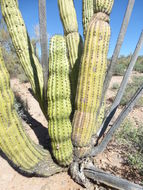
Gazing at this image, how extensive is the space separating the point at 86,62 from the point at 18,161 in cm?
157

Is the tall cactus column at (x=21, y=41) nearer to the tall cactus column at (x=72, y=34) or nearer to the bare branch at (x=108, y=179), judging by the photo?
the tall cactus column at (x=72, y=34)

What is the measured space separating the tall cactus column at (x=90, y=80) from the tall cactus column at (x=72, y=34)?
0.45 m

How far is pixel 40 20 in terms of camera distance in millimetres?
1694

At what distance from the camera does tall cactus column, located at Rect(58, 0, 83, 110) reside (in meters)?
2.54

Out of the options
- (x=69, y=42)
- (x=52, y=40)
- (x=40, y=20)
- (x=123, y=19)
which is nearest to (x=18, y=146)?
(x=52, y=40)

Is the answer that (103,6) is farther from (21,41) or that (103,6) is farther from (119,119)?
(119,119)

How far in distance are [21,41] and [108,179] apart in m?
2.26

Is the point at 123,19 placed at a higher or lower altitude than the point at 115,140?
higher

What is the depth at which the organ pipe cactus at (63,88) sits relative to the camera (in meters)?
1.84

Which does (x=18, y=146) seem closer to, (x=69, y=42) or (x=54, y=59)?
(x=54, y=59)

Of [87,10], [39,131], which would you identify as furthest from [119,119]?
[39,131]

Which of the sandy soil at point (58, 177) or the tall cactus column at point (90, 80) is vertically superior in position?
the tall cactus column at point (90, 80)

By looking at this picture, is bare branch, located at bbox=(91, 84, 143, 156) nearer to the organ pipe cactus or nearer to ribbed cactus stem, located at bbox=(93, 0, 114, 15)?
the organ pipe cactus

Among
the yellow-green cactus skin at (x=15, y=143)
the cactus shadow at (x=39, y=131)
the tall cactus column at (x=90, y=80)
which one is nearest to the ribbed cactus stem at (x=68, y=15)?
the tall cactus column at (x=90, y=80)
